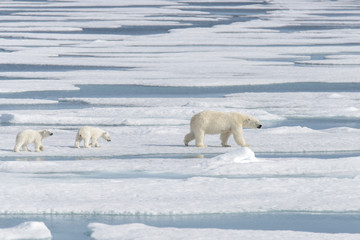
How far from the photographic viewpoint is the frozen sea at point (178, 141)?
507cm

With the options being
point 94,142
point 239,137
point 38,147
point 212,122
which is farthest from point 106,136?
point 239,137

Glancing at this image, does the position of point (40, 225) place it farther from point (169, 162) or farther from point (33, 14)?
point (33, 14)

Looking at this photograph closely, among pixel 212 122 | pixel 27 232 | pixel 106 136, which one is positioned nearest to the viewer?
pixel 27 232

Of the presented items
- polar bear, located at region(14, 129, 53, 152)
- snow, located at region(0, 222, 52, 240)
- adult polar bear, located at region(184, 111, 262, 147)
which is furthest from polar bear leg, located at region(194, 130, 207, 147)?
snow, located at region(0, 222, 52, 240)

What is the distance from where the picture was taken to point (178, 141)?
7789 mm

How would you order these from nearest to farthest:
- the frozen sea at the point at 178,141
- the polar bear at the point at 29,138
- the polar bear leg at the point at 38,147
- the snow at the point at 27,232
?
1. the snow at the point at 27,232
2. the frozen sea at the point at 178,141
3. the polar bear at the point at 29,138
4. the polar bear leg at the point at 38,147

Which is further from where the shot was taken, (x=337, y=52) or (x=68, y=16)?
(x=68, y=16)

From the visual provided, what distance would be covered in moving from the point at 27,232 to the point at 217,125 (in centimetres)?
297

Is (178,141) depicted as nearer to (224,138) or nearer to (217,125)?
(224,138)

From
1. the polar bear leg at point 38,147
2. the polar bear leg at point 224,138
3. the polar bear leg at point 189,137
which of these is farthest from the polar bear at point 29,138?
the polar bear leg at point 224,138

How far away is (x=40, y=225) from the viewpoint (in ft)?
15.4

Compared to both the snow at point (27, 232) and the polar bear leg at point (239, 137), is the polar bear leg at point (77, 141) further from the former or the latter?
the snow at point (27, 232)

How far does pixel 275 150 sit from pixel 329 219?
7.41ft

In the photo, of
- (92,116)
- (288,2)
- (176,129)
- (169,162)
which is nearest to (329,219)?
(169,162)
